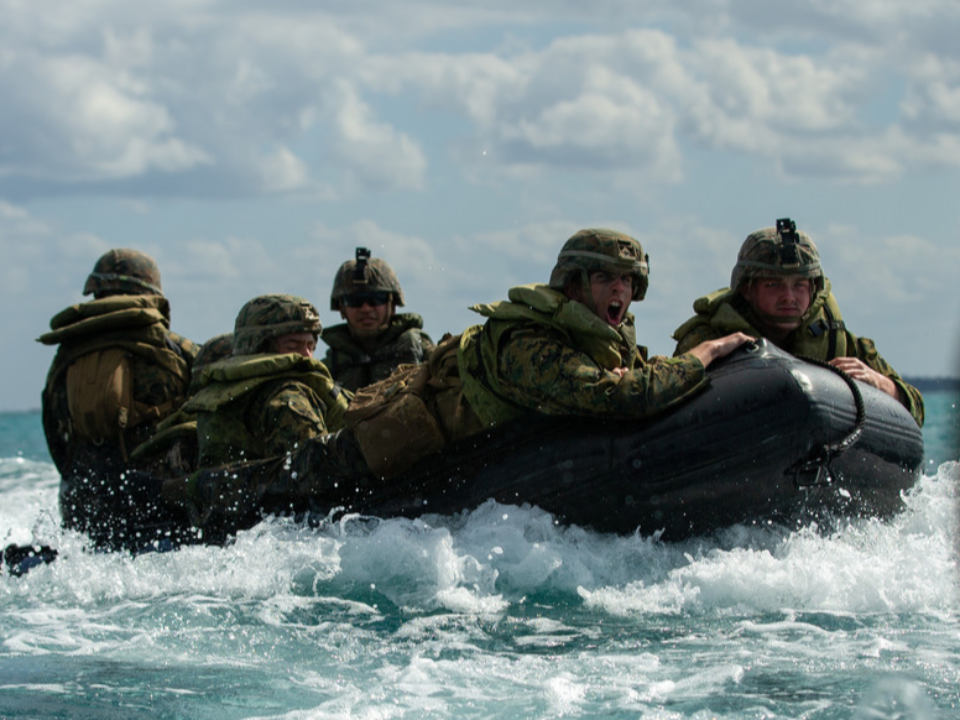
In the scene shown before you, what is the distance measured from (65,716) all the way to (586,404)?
2908 mm

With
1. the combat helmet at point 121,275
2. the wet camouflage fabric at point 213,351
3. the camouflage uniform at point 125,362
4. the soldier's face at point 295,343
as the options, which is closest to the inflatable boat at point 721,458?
the soldier's face at point 295,343

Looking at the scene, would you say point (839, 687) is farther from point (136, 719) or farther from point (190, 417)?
point (190, 417)

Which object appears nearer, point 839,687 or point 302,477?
point 839,687

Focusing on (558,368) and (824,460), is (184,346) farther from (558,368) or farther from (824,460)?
(824,460)

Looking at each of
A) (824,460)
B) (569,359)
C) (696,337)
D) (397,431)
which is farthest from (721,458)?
(397,431)

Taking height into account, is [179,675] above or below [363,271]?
below

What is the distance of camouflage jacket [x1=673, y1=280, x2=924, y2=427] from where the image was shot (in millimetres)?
7875

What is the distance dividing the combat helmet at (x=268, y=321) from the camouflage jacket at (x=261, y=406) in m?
0.11

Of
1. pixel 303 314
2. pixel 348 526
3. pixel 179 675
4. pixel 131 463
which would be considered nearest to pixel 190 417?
pixel 131 463

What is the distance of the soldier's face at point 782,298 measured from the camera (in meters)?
7.81

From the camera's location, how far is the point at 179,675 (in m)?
5.46

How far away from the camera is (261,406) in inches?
320

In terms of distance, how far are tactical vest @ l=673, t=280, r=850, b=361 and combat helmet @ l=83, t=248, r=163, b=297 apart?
4415mm

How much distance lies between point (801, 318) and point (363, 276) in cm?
450
